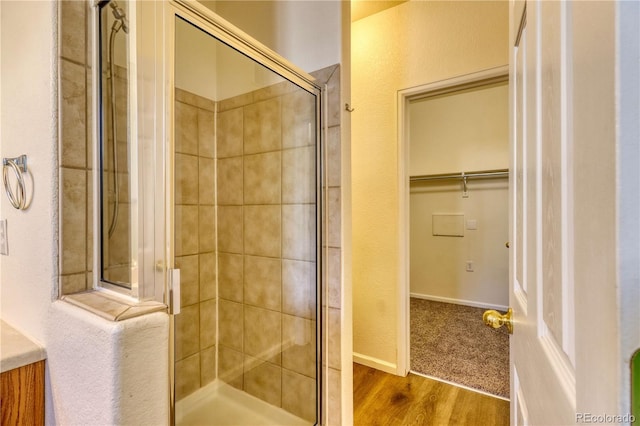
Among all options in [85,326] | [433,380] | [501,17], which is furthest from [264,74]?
[433,380]

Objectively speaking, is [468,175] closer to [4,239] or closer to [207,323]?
[207,323]

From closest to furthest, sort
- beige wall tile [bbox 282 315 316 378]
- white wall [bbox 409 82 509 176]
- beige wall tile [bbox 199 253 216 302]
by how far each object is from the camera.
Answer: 1. beige wall tile [bbox 282 315 316 378]
2. beige wall tile [bbox 199 253 216 302]
3. white wall [bbox 409 82 509 176]

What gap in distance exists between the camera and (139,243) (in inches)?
31.6

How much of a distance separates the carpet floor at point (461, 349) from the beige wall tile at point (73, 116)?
2230mm

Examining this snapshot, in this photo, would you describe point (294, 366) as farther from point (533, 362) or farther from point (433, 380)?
point (533, 362)

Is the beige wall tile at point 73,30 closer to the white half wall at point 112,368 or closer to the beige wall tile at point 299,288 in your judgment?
→ the white half wall at point 112,368

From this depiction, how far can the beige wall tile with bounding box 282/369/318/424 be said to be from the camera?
1499 millimetres

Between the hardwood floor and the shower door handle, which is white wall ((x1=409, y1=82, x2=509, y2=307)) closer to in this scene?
the hardwood floor

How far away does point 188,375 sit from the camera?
161cm

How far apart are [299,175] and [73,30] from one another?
1.00m

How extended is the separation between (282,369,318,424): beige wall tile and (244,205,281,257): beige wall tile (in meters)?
0.66

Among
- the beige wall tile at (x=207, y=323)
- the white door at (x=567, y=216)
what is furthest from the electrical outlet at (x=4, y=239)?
the white door at (x=567, y=216)

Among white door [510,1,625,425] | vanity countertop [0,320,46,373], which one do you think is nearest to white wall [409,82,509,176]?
white door [510,1,625,425]

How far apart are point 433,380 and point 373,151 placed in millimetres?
1597
